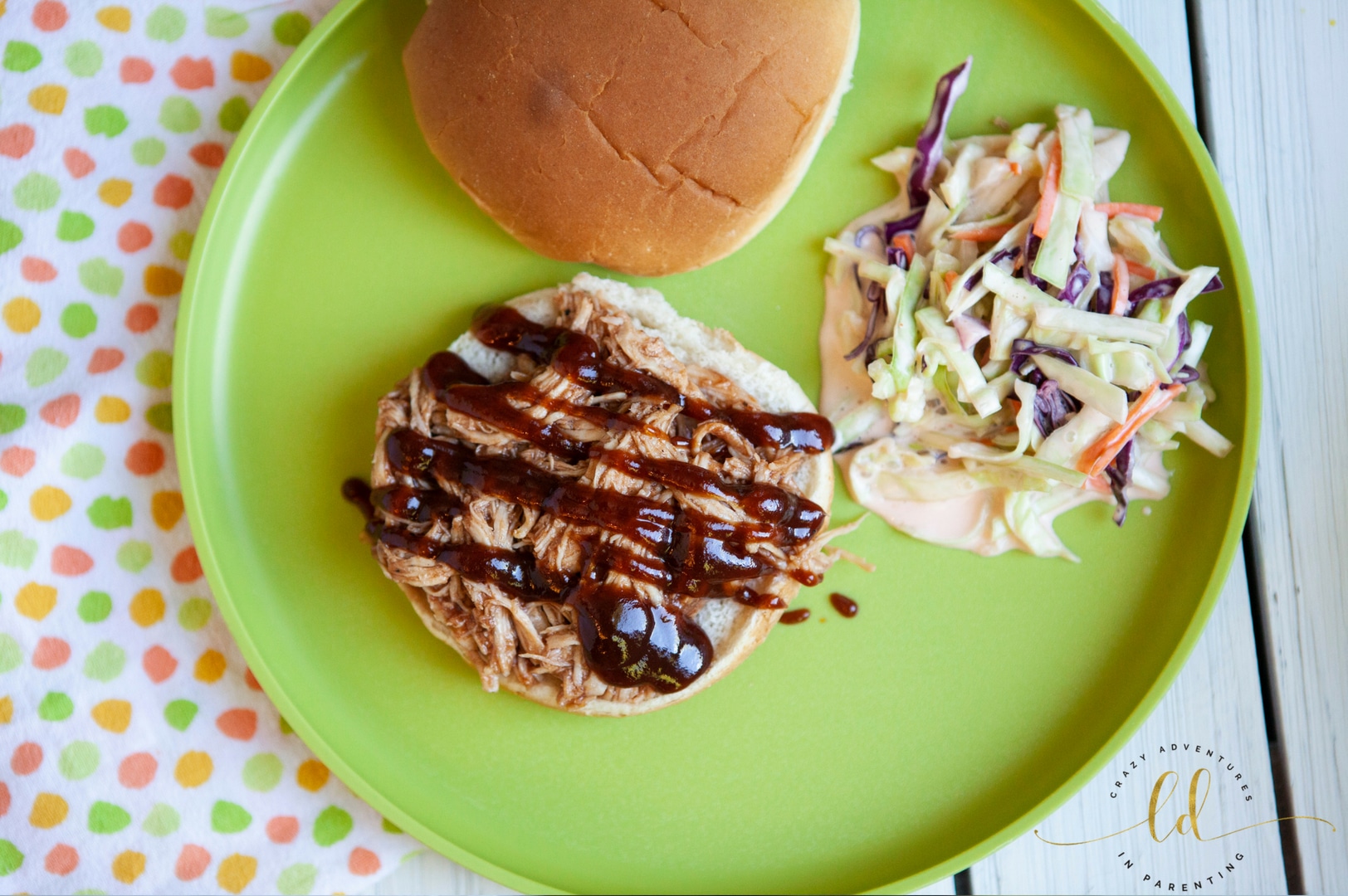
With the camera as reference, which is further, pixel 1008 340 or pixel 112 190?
pixel 112 190

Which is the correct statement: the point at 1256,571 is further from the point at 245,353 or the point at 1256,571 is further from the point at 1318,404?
the point at 245,353

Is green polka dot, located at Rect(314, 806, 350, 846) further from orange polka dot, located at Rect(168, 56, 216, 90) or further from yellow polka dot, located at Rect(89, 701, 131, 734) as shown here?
orange polka dot, located at Rect(168, 56, 216, 90)


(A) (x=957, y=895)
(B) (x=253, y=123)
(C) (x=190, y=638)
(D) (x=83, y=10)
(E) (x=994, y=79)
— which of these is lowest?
(A) (x=957, y=895)

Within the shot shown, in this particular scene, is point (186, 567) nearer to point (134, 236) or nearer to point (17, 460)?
point (17, 460)

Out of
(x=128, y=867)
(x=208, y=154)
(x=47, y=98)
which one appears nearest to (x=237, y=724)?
(x=128, y=867)

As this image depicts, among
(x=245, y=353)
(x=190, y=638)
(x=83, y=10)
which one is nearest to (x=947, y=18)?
(x=245, y=353)

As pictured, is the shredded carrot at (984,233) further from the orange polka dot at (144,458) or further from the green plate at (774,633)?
the orange polka dot at (144,458)
